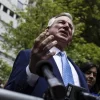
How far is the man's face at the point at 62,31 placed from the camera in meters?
2.72

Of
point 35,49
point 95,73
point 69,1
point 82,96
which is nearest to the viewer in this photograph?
point 82,96

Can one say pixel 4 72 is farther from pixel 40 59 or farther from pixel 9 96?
pixel 9 96

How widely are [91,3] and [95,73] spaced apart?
1111 cm

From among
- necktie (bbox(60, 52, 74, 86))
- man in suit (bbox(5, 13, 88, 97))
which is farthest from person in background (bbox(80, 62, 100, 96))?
necktie (bbox(60, 52, 74, 86))

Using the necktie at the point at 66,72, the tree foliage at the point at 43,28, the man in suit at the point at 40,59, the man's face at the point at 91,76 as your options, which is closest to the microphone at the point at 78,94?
the man in suit at the point at 40,59

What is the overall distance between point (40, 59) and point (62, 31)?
38.7 inches

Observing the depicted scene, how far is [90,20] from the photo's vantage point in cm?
1574

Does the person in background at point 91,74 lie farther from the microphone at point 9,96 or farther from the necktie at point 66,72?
the microphone at point 9,96

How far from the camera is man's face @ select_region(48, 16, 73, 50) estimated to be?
8.91ft

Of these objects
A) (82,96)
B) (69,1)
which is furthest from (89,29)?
(82,96)

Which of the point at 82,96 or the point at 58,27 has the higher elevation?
the point at 58,27

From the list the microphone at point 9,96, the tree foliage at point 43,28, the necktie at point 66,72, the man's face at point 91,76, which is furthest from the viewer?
the tree foliage at point 43,28

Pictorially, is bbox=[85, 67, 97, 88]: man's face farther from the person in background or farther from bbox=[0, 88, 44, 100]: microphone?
bbox=[0, 88, 44, 100]: microphone

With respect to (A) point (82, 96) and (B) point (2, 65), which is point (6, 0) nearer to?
(B) point (2, 65)
